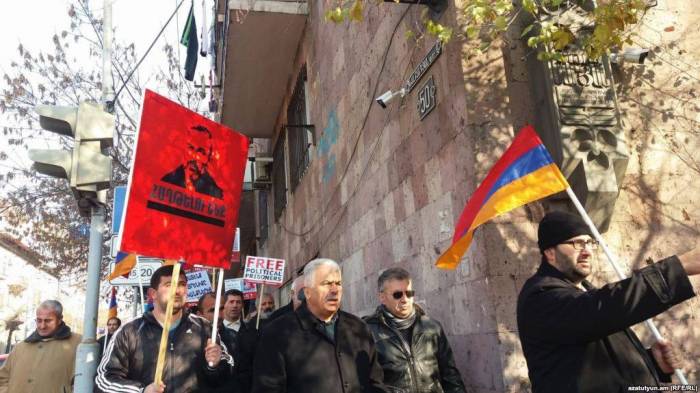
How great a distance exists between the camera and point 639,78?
4.98m

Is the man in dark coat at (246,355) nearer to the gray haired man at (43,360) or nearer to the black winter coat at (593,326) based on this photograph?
the black winter coat at (593,326)

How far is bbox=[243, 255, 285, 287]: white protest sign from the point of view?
908 cm

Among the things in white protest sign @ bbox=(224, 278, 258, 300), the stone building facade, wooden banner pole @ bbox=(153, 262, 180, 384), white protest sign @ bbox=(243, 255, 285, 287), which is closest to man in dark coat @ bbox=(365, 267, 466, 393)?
the stone building facade

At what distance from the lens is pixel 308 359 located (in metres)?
3.24

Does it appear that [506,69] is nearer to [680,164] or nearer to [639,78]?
[639,78]

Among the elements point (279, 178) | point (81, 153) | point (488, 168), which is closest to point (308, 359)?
point (488, 168)

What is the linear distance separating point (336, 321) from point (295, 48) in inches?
390

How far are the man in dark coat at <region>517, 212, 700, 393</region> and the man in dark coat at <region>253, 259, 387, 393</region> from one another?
1.10 meters

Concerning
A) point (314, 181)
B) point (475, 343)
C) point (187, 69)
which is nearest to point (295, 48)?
point (314, 181)

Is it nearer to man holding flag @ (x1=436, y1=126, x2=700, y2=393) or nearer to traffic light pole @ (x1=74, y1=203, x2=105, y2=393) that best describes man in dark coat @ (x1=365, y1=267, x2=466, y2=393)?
man holding flag @ (x1=436, y1=126, x2=700, y2=393)

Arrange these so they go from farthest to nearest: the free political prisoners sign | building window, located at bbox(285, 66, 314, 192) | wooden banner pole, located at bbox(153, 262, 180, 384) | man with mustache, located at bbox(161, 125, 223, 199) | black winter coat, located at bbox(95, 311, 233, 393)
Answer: building window, located at bbox(285, 66, 314, 192), man with mustache, located at bbox(161, 125, 223, 199), the free political prisoners sign, black winter coat, located at bbox(95, 311, 233, 393), wooden banner pole, located at bbox(153, 262, 180, 384)

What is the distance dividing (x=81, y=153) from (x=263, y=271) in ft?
14.5

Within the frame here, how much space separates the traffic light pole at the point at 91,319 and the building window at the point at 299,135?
6151 millimetres

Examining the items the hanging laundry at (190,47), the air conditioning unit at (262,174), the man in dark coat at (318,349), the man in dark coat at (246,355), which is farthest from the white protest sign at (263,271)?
the hanging laundry at (190,47)
